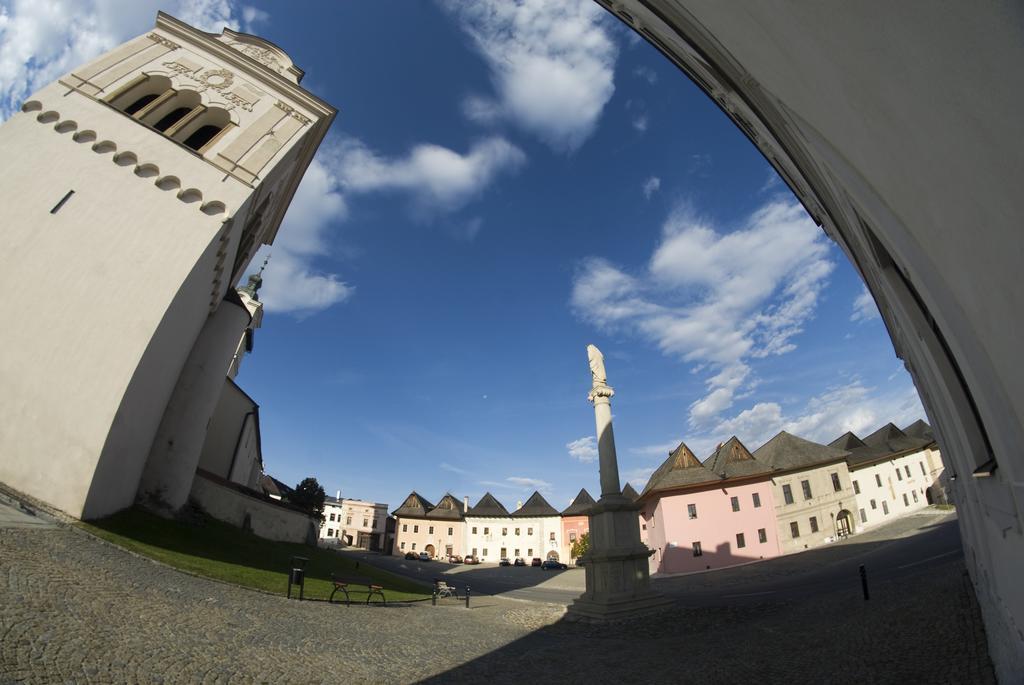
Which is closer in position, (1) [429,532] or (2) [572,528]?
(2) [572,528]

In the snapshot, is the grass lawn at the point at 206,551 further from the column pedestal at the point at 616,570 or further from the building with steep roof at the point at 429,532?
the building with steep roof at the point at 429,532

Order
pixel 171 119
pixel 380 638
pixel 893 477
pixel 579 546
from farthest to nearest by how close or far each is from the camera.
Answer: pixel 579 546, pixel 893 477, pixel 171 119, pixel 380 638

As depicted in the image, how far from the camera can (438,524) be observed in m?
56.1

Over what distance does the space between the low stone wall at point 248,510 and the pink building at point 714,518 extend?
22621mm

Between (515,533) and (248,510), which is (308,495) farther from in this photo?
(515,533)

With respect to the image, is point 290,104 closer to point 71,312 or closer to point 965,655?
point 71,312

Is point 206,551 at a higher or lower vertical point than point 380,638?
higher

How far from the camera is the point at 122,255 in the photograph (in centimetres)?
1234

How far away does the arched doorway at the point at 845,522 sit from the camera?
30281 mm

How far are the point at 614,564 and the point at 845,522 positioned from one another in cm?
2916

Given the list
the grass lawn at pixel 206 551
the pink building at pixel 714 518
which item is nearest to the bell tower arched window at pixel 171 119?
the grass lawn at pixel 206 551

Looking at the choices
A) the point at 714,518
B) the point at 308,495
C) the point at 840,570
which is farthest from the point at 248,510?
Result: the point at 714,518

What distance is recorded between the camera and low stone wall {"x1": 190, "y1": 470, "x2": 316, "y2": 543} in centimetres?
2038

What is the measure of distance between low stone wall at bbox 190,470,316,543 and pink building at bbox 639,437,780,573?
74.2 ft
